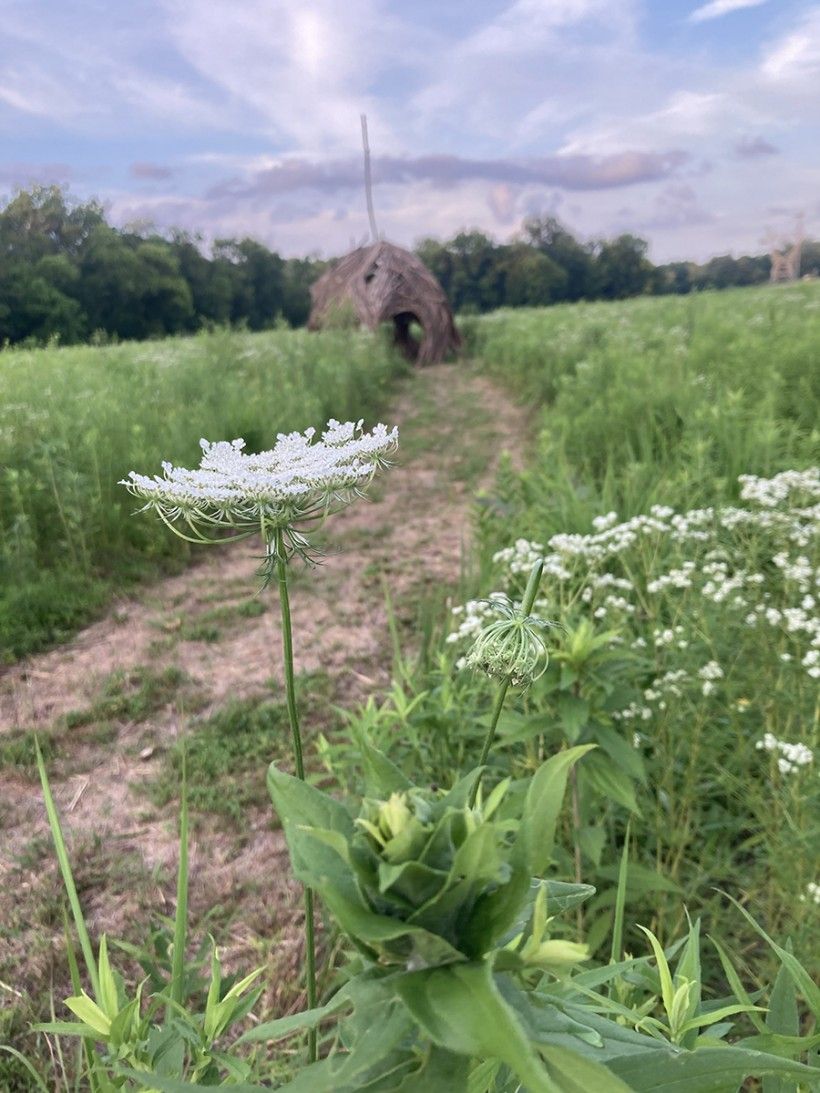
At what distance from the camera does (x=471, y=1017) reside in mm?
498

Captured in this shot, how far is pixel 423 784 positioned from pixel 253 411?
481cm

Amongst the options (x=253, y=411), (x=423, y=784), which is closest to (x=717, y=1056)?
(x=423, y=784)

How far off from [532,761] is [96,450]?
13.3 feet

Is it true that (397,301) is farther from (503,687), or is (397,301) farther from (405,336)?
(503,687)

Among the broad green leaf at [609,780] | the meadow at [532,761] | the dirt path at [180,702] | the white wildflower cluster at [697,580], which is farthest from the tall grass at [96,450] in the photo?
the broad green leaf at [609,780]

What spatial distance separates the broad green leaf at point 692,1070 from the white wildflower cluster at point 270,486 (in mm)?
582

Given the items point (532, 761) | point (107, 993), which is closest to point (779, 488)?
point (532, 761)

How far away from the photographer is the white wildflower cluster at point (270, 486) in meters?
0.83

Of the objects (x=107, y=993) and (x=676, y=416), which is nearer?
(x=107, y=993)

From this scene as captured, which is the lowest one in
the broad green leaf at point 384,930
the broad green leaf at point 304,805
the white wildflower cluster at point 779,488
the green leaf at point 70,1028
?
the green leaf at point 70,1028

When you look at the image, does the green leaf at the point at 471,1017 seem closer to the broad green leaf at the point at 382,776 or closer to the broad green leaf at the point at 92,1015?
the broad green leaf at the point at 382,776

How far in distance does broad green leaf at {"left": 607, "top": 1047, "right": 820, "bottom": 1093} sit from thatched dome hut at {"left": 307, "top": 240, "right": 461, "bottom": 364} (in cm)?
1543

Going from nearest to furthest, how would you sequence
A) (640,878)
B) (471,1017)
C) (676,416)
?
(471,1017), (640,878), (676,416)

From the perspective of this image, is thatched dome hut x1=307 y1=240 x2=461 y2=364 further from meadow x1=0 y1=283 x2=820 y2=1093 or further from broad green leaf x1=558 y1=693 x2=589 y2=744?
broad green leaf x1=558 y1=693 x2=589 y2=744
